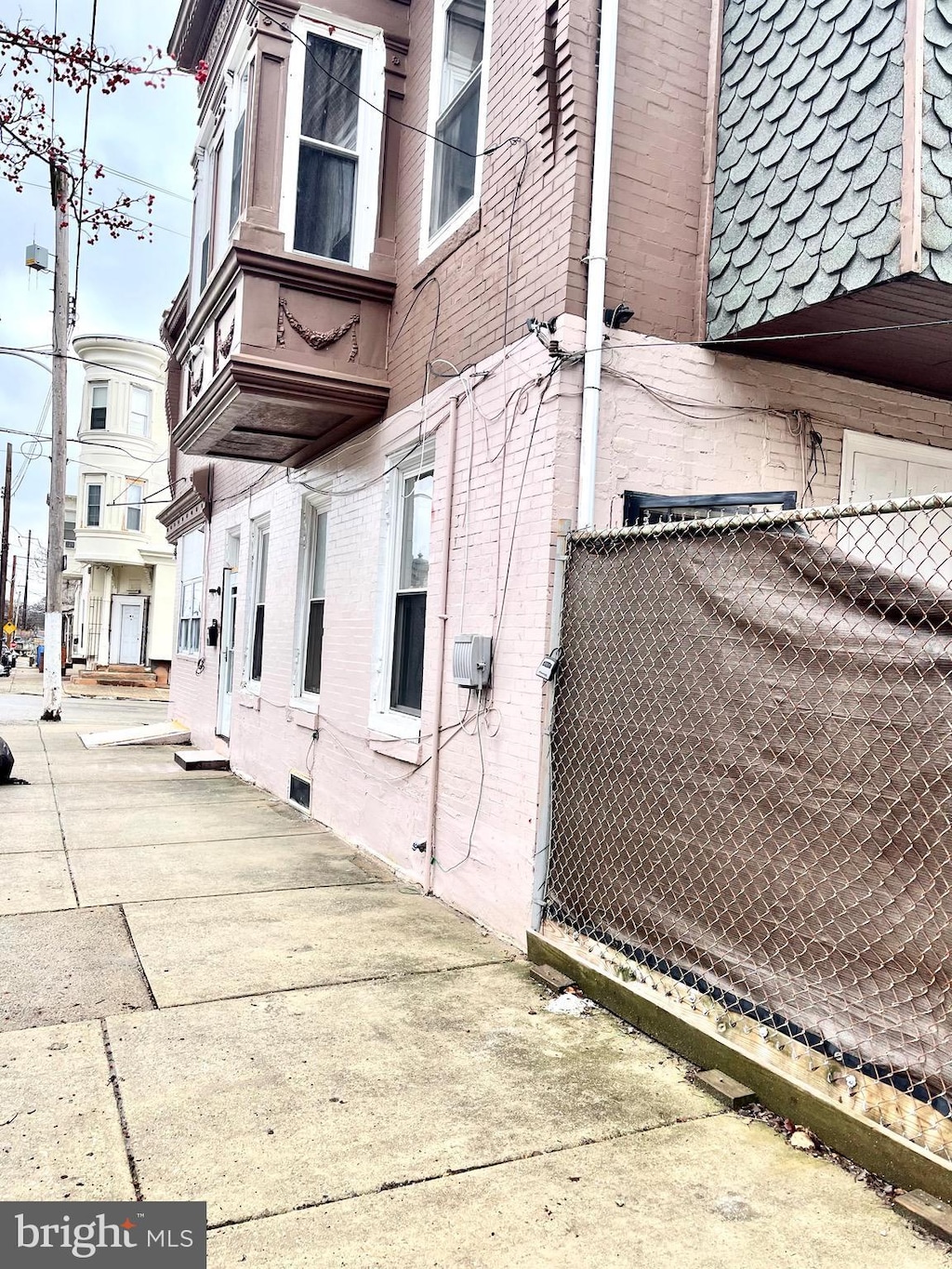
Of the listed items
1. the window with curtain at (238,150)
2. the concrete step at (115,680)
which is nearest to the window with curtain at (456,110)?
the window with curtain at (238,150)

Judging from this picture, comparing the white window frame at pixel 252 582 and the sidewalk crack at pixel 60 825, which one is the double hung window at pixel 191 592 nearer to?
the sidewalk crack at pixel 60 825

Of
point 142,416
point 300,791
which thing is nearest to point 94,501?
point 142,416

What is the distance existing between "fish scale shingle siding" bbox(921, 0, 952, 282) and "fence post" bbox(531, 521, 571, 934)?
198 centimetres

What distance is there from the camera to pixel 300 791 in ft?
28.1

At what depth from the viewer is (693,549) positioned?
3.79 meters

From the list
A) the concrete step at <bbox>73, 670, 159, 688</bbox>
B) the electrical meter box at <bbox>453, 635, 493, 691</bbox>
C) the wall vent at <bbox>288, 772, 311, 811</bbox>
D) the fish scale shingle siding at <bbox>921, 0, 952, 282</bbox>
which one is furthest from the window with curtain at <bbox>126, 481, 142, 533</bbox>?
the fish scale shingle siding at <bbox>921, 0, 952, 282</bbox>

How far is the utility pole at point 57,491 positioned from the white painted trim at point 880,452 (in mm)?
14832

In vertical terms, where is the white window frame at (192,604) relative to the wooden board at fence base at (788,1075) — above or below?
above

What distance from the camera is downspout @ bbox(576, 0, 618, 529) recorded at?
180 inches

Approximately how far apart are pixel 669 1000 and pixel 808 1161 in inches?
35.9

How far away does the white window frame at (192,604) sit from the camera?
13789 mm

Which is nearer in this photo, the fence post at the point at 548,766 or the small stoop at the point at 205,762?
the fence post at the point at 548,766

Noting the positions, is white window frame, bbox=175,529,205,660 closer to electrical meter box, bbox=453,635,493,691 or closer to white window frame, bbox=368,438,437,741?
white window frame, bbox=368,438,437,741

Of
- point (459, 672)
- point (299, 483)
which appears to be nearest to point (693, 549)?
point (459, 672)
